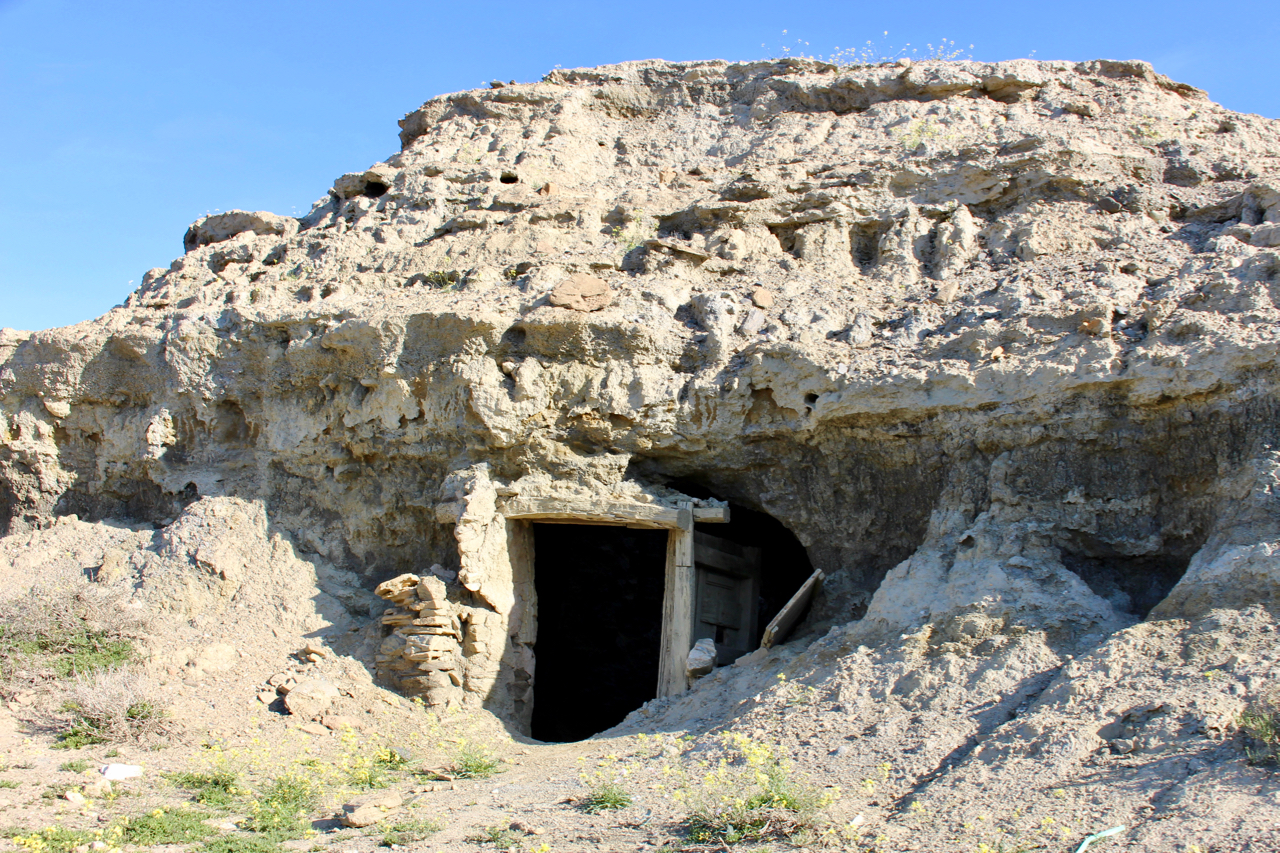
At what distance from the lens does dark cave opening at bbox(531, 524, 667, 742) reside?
1066 centimetres

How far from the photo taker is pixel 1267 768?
464cm

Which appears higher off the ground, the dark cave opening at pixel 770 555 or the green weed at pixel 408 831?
the dark cave opening at pixel 770 555

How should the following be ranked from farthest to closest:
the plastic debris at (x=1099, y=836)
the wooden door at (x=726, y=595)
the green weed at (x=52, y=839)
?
1. the wooden door at (x=726, y=595)
2. the green weed at (x=52, y=839)
3. the plastic debris at (x=1099, y=836)

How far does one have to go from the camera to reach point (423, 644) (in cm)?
809

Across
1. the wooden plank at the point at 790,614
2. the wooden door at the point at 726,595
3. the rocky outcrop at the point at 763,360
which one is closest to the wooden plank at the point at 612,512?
the rocky outcrop at the point at 763,360

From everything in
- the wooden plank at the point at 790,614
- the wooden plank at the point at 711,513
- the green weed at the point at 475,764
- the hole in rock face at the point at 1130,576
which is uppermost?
the wooden plank at the point at 711,513

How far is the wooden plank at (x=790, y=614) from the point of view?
7.93 m

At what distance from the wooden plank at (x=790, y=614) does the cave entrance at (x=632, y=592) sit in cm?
2

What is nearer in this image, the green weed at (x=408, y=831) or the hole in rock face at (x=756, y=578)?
the green weed at (x=408, y=831)

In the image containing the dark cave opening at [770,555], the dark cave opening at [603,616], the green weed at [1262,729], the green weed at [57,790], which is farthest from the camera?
the dark cave opening at [603,616]

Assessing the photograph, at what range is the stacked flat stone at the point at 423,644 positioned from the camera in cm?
809

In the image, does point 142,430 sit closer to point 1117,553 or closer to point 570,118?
point 570,118

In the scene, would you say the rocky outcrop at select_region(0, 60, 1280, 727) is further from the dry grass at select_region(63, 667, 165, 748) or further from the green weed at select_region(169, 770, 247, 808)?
the green weed at select_region(169, 770, 247, 808)

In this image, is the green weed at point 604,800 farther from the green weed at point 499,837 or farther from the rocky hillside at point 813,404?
the green weed at point 499,837
